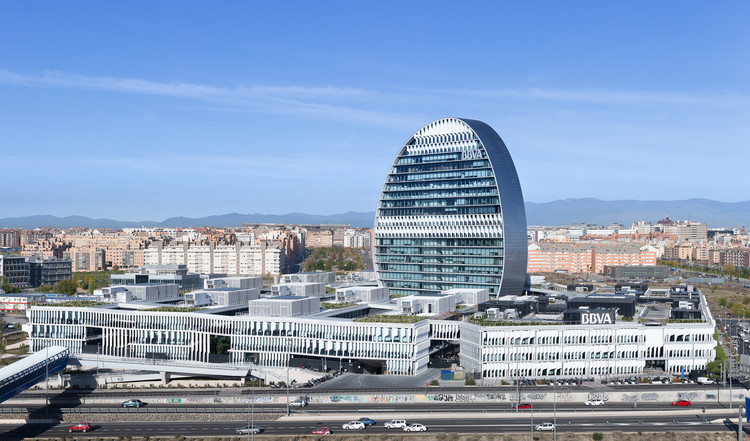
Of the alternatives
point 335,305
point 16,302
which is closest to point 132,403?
point 335,305

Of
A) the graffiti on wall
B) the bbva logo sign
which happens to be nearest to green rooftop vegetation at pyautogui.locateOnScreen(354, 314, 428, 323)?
the bbva logo sign

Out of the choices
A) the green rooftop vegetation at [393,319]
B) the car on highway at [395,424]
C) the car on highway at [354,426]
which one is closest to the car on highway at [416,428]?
the car on highway at [395,424]

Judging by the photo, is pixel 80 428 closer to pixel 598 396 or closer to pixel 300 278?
pixel 598 396

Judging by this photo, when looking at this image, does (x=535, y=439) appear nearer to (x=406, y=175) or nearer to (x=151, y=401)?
(x=151, y=401)

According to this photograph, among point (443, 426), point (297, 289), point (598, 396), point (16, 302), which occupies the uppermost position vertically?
point (297, 289)

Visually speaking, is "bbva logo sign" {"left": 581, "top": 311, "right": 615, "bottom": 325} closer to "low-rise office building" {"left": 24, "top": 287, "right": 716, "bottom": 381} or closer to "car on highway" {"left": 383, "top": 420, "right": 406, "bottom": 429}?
"low-rise office building" {"left": 24, "top": 287, "right": 716, "bottom": 381}

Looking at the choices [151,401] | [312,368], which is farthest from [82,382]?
[312,368]
